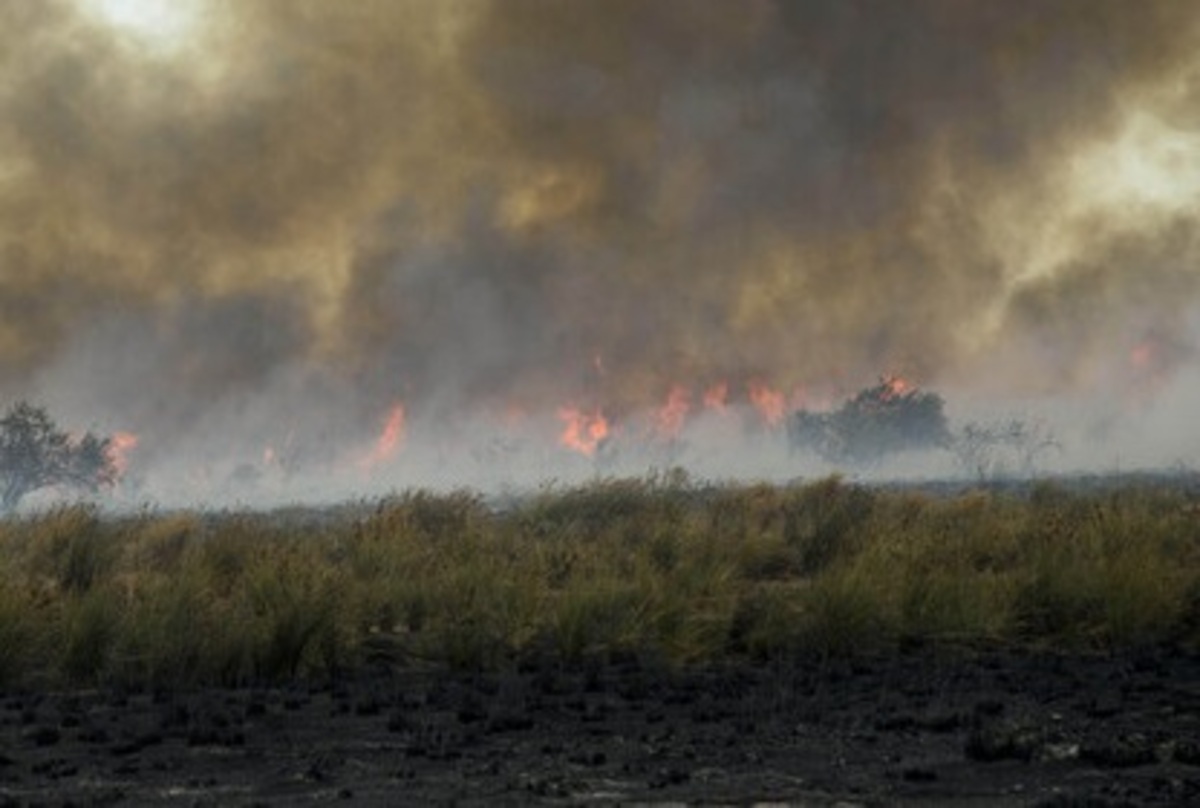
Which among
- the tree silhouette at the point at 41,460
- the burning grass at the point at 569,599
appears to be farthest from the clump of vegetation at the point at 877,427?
the burning grass at the point at 569,599

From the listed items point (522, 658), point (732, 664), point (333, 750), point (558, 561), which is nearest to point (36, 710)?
point (333, 750)

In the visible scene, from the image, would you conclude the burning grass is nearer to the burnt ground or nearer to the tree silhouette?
the burnt ground

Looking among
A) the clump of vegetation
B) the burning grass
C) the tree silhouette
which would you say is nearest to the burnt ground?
the burning grass

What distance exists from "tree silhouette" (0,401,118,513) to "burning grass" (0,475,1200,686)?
7621cm

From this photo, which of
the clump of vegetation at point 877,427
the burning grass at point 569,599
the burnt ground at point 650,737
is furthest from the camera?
the clump of vegetation at point 877,427

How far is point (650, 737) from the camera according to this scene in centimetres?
1168

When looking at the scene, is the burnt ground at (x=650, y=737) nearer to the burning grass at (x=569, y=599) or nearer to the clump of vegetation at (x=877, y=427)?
the burning grass at (x=569, y=599)

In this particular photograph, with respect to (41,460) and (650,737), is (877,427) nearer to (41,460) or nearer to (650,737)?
(41,460)

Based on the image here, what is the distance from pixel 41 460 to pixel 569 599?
8919 centimetres

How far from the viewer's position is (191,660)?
47.9ft

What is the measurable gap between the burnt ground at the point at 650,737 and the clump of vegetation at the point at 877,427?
13177 centimetres

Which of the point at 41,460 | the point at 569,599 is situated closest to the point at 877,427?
the point at 41,460

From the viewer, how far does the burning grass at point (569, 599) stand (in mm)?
14938

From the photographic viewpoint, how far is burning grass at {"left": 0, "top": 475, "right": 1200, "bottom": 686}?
14938 mm
